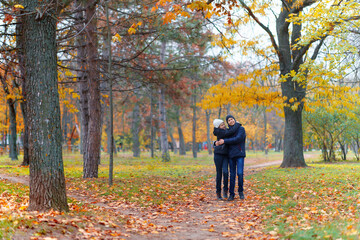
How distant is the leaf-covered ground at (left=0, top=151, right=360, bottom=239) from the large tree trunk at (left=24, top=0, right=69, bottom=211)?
15.4 inches

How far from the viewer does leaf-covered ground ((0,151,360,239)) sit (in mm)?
4672

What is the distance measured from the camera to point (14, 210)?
5.45m

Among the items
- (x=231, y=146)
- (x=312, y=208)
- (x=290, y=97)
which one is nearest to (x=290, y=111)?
(x=290, y=97)

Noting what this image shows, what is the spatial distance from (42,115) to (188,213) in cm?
354

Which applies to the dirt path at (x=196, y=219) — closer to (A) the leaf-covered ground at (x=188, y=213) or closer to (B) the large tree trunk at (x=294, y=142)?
(A) the leaf-covered ground at (x=188, y=213)

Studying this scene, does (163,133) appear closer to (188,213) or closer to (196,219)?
(188,213)

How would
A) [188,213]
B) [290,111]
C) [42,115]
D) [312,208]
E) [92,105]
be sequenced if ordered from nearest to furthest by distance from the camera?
[42,115] < [312,208] < [188,213] < [92,105] < [290,111]

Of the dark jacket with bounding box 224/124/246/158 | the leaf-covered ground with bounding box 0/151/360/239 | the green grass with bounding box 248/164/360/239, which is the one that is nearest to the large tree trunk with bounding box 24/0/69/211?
the leaf-covered ground with bounding box 0/151/360/239

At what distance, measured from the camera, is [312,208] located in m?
6.31

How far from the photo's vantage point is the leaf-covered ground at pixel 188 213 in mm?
4672

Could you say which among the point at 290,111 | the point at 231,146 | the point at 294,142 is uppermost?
the point at 290,111

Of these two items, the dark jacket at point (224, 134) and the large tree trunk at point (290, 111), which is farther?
the large tree trunk at point (290, 111)

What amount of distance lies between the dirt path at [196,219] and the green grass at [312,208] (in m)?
0.32

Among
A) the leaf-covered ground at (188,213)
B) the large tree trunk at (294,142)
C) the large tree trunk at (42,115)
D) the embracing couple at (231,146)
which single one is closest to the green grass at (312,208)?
the leaf-covered ground at (188,213)
